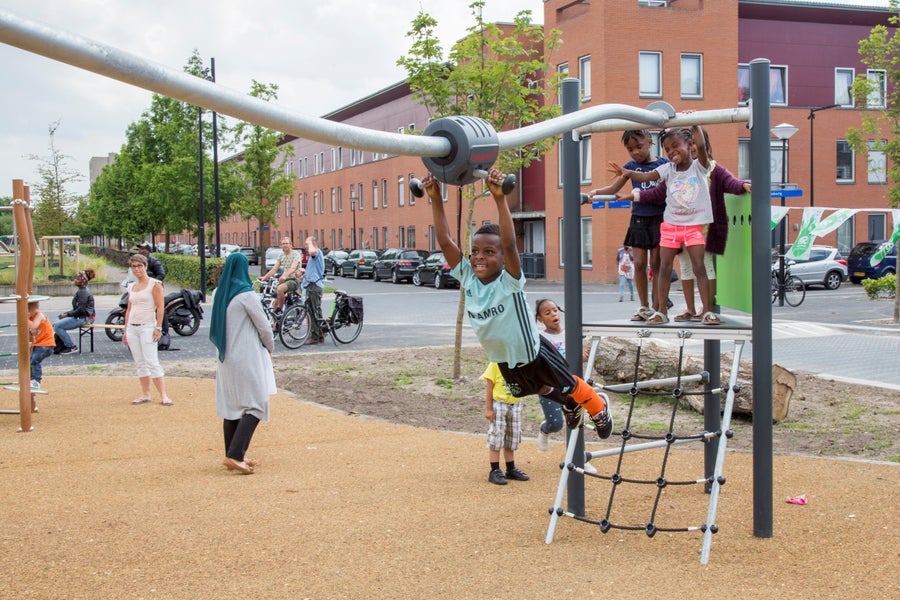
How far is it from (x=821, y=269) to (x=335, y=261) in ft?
96.1

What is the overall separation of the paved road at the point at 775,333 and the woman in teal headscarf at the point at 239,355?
2740mm

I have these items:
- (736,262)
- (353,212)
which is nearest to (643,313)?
(736,262)

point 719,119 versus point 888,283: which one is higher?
point 719,119

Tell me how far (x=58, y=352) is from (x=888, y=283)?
22031 mm

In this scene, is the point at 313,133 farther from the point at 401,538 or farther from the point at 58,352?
the point at 58,352

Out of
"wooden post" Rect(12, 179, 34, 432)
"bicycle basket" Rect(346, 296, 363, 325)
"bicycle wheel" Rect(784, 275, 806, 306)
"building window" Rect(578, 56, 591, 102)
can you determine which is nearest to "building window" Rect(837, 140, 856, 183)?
"building window" Rect(578, 56, 591, 102)

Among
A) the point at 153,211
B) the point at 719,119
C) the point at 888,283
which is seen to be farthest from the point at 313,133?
the point at 153,211

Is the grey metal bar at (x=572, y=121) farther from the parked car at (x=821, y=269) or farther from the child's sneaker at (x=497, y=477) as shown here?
the parked car at (x=821, y=269)

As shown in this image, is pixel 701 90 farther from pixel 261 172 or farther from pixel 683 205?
pixel 683 205

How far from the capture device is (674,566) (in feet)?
15.9

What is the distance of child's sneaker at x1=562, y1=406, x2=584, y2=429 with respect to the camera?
5191mm

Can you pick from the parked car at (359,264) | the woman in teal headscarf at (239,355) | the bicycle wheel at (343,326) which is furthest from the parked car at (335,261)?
the woman in teal headscarf at (239,355)

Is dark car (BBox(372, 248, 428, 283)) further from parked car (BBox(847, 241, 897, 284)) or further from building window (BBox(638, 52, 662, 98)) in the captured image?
parked car (BBox(847, 241, 897, 284))

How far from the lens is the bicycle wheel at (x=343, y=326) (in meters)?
16.7
